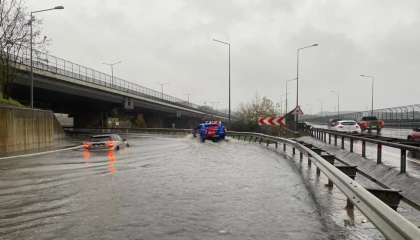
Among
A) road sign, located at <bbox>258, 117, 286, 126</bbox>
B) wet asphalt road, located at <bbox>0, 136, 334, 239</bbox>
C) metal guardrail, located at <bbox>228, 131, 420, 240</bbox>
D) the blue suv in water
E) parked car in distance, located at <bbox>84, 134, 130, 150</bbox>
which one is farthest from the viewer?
the blue suv in water

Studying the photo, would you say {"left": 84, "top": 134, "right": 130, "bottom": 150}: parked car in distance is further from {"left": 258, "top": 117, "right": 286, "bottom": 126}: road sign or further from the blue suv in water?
{"left": 258, "top": 117, "right": 286, "bottom": 126}: road sign

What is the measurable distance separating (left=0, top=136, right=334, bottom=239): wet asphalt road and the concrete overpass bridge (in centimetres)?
2889

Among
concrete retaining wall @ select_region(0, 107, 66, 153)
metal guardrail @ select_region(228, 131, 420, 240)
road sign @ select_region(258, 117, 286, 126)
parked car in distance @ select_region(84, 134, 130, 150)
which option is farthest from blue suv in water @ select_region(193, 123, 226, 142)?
metal guardrail @ select_region(228, 131, 420, 240)

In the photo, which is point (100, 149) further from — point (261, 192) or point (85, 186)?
point (261, 192)

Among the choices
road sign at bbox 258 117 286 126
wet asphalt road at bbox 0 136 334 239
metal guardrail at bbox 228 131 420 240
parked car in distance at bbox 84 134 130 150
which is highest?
road sign at bbox 258 117 286 126

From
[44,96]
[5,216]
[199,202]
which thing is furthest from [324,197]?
[44,96]

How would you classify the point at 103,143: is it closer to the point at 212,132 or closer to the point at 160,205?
the point at 212,132

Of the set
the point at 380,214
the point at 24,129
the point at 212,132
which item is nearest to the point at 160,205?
the point at 380,214

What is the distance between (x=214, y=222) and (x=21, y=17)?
3015cm

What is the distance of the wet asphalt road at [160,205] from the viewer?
5.83 metres

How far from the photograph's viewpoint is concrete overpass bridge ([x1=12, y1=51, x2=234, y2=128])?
4213 centimetres

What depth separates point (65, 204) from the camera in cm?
783

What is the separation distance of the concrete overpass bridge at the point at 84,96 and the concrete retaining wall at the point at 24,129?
10104 mm

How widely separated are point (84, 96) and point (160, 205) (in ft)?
156
